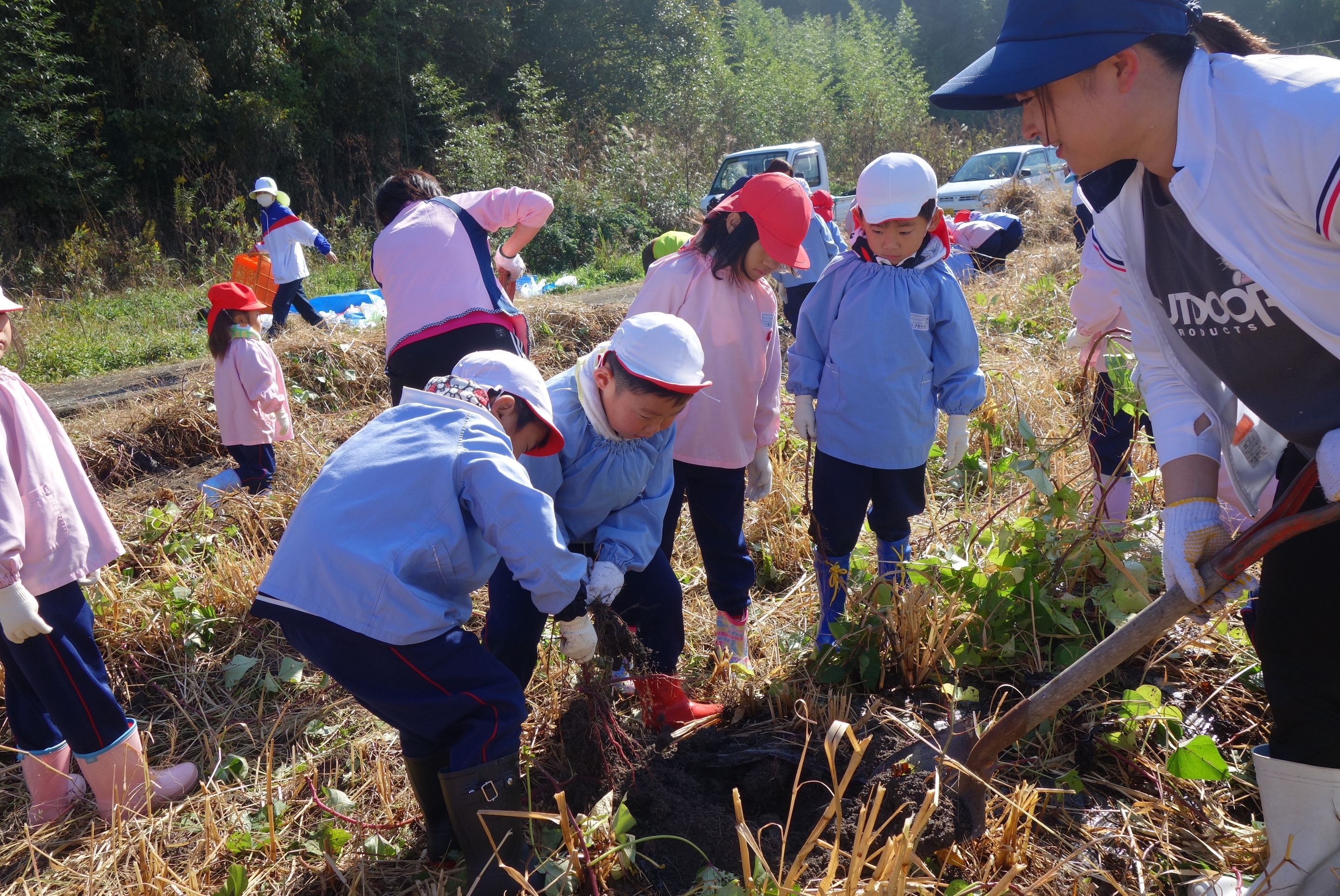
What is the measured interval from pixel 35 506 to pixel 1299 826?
295cm

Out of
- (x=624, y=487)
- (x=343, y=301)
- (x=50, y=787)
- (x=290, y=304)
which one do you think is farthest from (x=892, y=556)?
(x=343, y=301)

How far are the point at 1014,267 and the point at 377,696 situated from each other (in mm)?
8177

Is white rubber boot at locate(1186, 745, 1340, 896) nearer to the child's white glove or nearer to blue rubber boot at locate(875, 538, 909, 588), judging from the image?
the child's white glove

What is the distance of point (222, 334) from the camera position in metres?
4.65

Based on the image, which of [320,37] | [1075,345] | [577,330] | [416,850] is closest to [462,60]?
[320,37]

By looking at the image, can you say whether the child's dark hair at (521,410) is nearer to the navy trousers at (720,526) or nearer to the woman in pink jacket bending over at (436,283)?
the navy trousers at (720,526)

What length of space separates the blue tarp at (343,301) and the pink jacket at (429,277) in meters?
5.82

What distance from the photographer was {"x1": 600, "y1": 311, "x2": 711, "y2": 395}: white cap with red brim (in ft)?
7.38

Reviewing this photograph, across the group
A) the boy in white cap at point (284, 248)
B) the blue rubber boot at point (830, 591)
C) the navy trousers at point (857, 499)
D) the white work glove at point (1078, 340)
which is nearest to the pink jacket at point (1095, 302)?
the white work glove at point (1078, 340)

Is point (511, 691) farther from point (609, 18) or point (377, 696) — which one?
point (609, 18)

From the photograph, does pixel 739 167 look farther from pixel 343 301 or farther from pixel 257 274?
pixel 257 274

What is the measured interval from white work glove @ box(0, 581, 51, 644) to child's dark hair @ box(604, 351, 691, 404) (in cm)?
154

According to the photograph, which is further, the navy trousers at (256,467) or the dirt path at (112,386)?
the dirt path at (112,386)

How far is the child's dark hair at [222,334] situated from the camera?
15.3 feet
